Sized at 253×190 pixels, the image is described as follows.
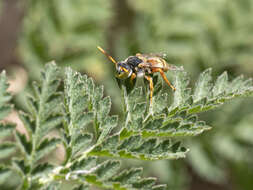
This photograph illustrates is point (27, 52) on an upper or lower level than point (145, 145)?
upper

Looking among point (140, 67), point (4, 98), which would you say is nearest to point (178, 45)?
point (140, 67)

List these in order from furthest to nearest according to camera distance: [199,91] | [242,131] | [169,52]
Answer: [169,52], [242,131], [199,91]

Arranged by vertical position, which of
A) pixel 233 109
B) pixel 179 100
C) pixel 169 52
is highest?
pixel 169 52

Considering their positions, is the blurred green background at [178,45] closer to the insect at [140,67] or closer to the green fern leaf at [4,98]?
the insect at [140,67]

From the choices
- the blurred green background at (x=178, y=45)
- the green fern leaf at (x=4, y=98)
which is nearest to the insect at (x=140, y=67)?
the green fern leaf at (x=4, y=98)

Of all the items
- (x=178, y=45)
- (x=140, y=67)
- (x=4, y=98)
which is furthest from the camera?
(x=178, y=45)

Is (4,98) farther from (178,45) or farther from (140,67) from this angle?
(178,45)


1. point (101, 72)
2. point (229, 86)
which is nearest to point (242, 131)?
point (101, 72)

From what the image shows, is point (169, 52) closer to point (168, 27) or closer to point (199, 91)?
point (168, 27)

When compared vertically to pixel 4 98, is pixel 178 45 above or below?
above
